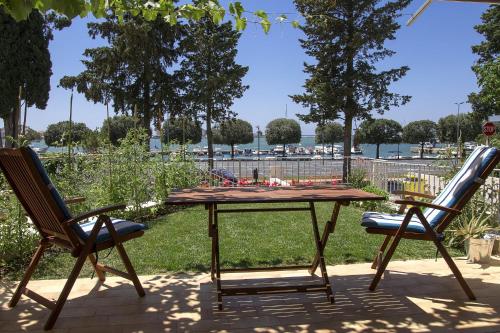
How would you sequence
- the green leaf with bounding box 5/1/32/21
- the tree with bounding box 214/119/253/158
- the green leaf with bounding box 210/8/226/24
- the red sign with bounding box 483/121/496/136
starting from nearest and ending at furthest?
the green leaf with bounding box 5/1/32/21
the green leaf with bounding box 210/8/226/24
the red sign with bounding box 483/121/496/136
the tree with bounding box 214/119/253/158

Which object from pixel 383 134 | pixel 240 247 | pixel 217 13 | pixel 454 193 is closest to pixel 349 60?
pixel 240 247

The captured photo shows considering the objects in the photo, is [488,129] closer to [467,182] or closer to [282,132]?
[467,182]

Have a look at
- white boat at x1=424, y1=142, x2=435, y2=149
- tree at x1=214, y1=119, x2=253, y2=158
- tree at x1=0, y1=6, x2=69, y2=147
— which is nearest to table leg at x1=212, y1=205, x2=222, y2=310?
tree at x1=0, y1=6, x2=69, y2=147

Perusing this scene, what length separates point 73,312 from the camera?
8.46ft

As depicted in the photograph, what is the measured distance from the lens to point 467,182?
9.27ft

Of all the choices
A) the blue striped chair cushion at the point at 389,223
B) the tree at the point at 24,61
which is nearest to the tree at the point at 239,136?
the tree at the point at 24,61

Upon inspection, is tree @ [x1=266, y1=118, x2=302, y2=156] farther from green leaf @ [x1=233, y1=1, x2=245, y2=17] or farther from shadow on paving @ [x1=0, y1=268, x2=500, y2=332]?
shadow on paving @ [x1=0, y1=268, x2=500, y2=332]

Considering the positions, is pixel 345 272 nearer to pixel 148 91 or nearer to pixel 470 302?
pixel 470 302

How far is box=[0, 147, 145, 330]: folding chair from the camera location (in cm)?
235

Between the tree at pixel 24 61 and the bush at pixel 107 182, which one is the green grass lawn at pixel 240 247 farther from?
the tree at pixel 24 61

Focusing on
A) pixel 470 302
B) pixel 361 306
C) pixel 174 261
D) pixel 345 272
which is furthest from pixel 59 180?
pixel 470 302

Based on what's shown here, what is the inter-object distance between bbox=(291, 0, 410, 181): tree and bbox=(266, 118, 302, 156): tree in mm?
36816

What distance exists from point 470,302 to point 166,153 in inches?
226

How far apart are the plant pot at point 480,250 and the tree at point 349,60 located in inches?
578
